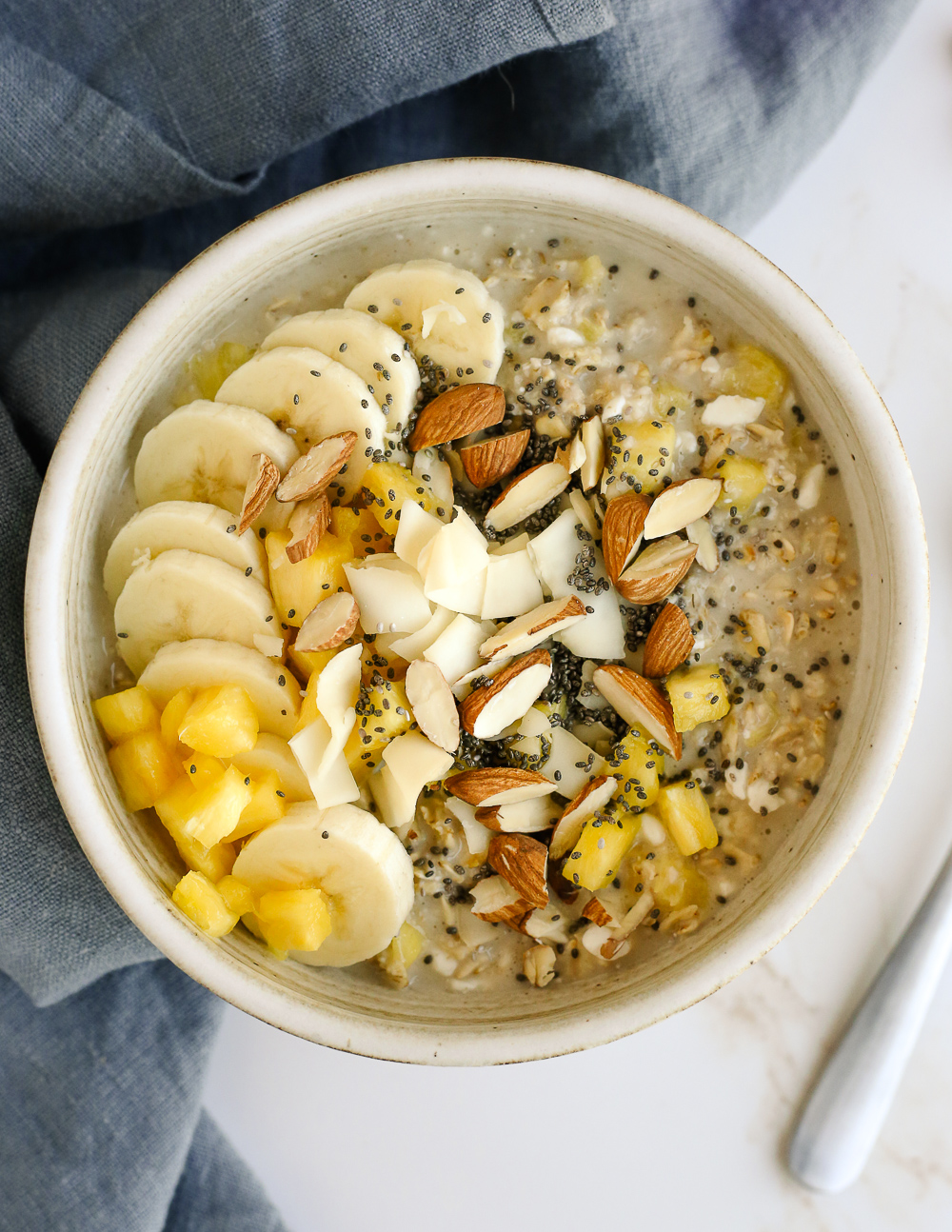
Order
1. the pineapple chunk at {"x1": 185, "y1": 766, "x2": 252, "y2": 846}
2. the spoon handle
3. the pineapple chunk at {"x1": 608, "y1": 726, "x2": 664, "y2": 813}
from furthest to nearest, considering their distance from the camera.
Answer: the spoon handle < the pineapple chunk at {"x1": 608, "y1": 726, "x2": 664, "y2": 813} < the pineapple chunk at {"x1": 185, "y1": 766, "x2": 252, "y2": 846}

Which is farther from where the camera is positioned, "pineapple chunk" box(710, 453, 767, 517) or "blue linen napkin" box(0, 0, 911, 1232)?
"blue linen napkin" box(0, 0, 911, 1232)

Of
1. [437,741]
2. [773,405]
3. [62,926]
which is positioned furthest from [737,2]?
[62,926]

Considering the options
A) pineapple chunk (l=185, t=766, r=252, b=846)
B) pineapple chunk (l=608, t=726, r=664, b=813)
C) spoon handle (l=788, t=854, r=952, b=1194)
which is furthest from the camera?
spoon handle (l=788, t=854, r=952, b=1194)

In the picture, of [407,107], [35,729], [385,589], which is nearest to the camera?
[385,589]

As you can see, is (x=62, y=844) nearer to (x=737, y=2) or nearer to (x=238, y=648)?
(x=238, y=648)

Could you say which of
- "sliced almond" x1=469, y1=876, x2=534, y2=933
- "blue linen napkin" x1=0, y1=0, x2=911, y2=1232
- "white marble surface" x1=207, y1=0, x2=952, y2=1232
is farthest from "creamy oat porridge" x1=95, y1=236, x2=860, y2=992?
"white marble surface" x1=207, y1=0, x2=952, y2=1232

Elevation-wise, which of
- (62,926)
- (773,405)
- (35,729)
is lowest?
(62,926)

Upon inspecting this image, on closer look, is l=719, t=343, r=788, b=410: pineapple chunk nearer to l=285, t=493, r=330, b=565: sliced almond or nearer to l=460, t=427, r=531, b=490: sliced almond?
l=460, t=427, r=531, b=490: sliced almond

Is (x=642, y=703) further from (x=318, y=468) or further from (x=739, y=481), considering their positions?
(x=318, y=468)
